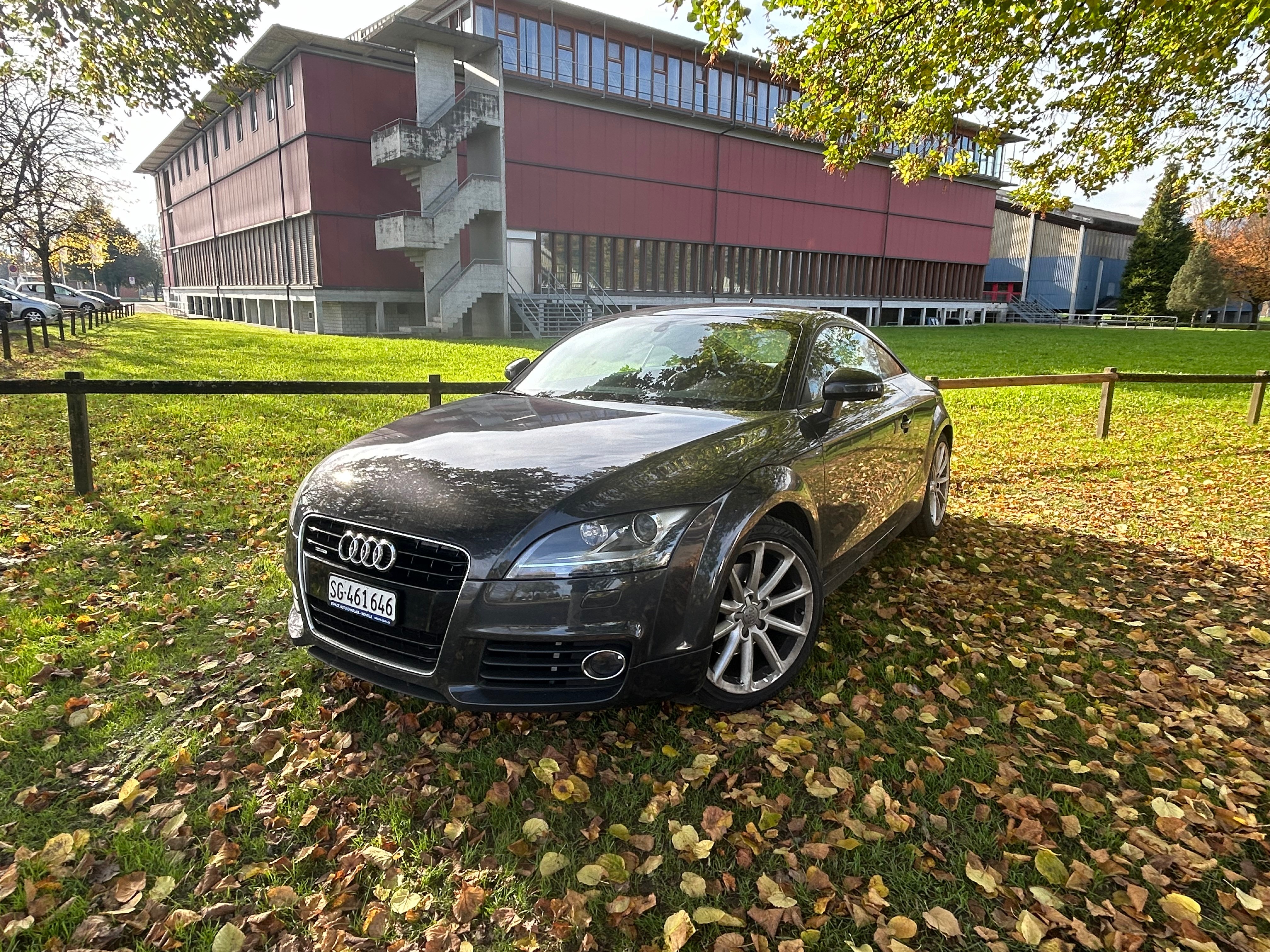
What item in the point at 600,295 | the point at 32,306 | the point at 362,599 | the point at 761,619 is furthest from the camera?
the point at 600,295

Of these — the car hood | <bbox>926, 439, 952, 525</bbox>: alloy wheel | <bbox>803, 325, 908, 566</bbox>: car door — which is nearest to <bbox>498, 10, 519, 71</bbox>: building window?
<bbox>926, 439, 952, 525</bbox>: alloy wheel

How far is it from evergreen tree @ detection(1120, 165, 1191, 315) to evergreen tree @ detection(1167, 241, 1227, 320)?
45.8 inches

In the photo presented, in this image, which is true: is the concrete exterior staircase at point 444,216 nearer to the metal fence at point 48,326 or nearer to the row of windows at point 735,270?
the row of windows at point 735,270

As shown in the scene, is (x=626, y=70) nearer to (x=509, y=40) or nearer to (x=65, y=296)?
(x=509, y=40)

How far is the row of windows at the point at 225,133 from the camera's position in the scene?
107 ft

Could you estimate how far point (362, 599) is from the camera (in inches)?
113

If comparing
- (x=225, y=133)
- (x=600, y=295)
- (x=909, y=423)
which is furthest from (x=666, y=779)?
(x=225, y=133)

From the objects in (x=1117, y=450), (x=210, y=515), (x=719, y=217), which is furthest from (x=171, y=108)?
(x=719, y=217)

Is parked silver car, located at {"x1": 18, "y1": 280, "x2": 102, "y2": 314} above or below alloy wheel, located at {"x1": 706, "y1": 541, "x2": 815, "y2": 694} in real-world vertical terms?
above

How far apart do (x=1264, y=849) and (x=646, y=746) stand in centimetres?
215

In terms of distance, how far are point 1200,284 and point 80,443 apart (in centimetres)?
7044

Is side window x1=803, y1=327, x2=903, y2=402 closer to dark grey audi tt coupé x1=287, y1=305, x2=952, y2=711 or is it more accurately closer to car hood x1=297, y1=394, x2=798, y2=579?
dark grey audi tt coupé x1=287, y1=305, x2=952, y2=711

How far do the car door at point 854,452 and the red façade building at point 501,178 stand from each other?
25865 mm

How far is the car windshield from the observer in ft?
12.7
